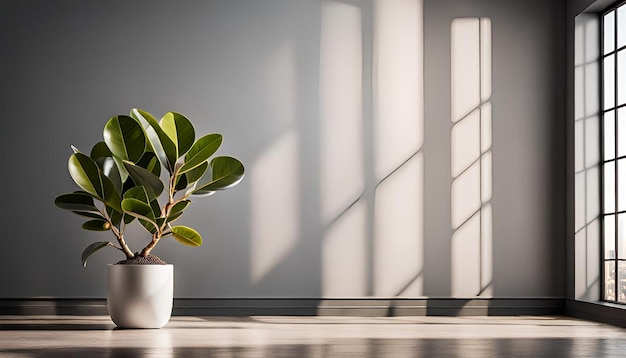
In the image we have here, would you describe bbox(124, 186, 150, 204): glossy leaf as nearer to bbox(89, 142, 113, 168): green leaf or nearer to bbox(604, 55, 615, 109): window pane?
bbox(89, 142, 113, 168): green leaf

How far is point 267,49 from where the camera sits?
4.55 meters

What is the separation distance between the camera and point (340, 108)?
455cm

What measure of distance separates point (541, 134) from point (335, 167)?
1267 mm

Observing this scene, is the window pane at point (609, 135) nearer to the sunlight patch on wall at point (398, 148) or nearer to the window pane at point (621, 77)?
the window pane at point (621, 77)

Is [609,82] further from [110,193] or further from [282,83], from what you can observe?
[110,193]

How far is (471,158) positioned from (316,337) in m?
1.78

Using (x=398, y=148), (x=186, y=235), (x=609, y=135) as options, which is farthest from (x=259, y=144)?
(x=609, y=135)

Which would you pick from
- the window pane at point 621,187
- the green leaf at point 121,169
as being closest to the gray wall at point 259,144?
the window pane at point 621,187

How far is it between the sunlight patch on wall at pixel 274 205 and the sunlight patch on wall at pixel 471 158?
37.5 inches

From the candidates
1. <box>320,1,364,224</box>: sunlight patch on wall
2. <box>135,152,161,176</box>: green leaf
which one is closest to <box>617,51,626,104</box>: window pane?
<box>320,1,364,224</box>: sunlight patch on wall

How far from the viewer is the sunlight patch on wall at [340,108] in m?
4.52

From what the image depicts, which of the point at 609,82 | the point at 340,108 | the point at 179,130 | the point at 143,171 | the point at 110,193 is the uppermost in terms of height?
the point at 609,82

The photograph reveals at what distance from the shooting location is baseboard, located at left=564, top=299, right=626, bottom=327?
12.8ft

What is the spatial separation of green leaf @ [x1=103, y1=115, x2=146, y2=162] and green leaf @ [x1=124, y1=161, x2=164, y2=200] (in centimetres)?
10
